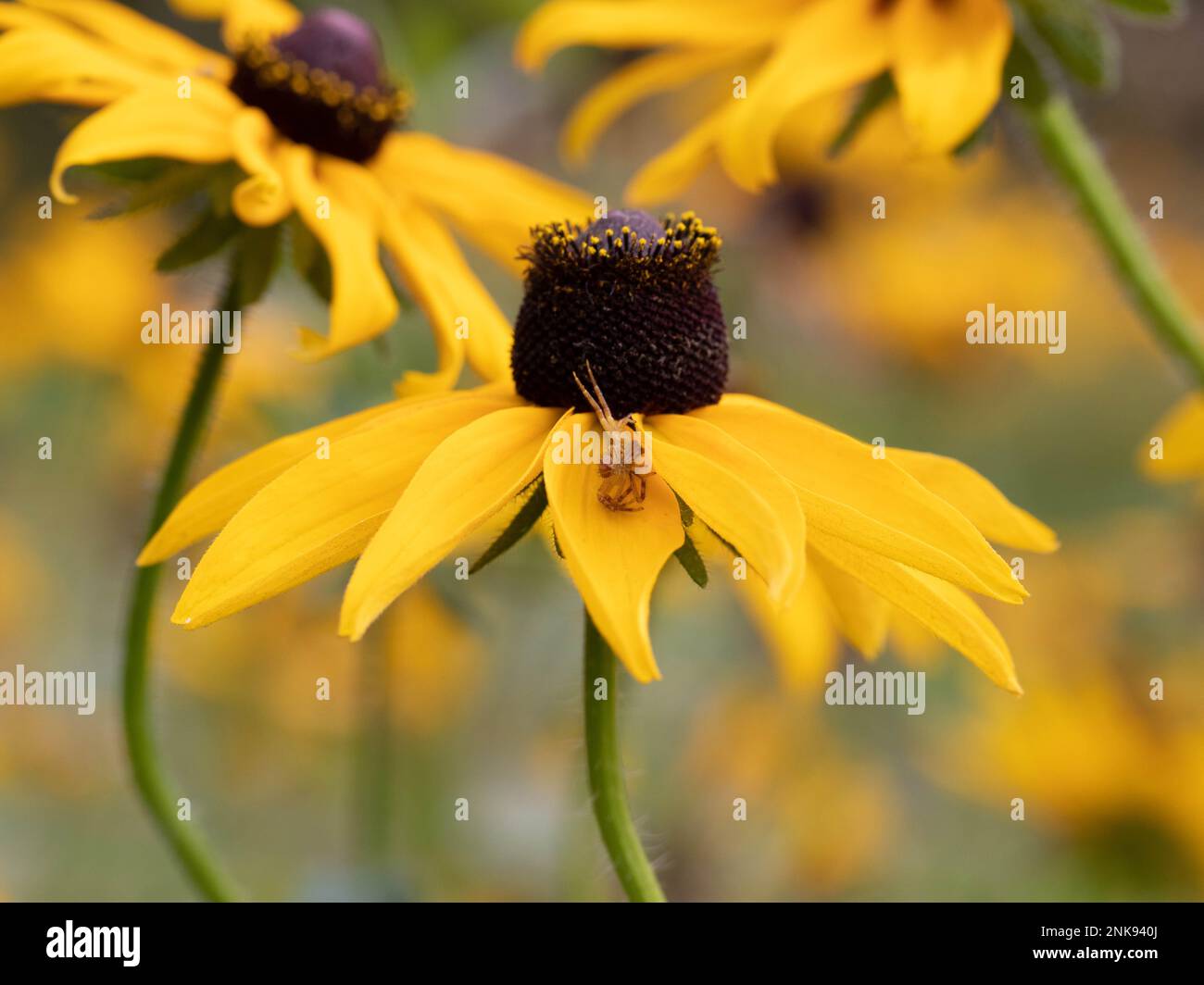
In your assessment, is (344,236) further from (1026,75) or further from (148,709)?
(1026,75)

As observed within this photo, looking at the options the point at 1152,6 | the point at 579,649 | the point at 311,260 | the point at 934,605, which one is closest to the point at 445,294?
the point at 311,260

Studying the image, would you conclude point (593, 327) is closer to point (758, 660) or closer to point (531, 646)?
point (531, 646)

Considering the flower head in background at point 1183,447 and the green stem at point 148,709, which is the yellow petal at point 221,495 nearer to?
the green stem at point 148,709

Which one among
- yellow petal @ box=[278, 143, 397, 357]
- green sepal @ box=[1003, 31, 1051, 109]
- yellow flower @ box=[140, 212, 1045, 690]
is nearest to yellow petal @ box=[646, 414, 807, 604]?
yellow flower @ box=[140, 212, 1045, 690]

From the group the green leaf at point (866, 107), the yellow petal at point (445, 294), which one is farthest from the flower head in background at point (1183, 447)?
the yellow petal at point (445, 294)
